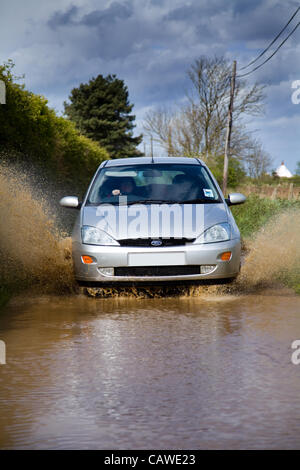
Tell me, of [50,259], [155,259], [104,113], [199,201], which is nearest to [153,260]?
[155,259]

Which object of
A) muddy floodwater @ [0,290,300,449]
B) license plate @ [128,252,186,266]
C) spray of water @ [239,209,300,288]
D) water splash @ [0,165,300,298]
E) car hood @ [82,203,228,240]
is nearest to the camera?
muddy floodwater @ [0,290,300,449]

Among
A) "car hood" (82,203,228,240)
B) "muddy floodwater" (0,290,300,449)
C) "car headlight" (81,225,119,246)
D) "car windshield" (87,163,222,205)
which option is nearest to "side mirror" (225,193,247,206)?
"car windshield" (87,163,222,205)

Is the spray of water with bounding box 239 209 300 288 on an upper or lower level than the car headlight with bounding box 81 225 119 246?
lower

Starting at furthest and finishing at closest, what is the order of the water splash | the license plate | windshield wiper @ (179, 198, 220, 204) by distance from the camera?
1. the water splash
2. windshield wiper @ (179, 198, 220, 204)
3. the license plate

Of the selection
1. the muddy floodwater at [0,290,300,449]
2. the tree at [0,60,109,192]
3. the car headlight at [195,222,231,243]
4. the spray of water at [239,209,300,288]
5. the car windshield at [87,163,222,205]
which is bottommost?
the muddy floodwater at [0,290,300,449]

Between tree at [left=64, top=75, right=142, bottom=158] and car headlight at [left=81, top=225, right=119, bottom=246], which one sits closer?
car headlight at [left=81, top=225, right=119, bottom=246]

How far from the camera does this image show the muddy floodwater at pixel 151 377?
3.71 metres

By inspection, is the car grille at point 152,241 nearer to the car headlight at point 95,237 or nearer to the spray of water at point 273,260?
the car headlight at point 95,237

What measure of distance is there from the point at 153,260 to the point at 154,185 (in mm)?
1568

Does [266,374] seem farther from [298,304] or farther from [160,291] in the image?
[160,291]

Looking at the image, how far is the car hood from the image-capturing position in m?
7.79

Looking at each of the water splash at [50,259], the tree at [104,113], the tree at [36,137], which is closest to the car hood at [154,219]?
the water splash at [50,259]

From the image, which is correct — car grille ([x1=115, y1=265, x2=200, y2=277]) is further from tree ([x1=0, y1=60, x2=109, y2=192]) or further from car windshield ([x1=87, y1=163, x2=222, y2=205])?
tree ([x1=0, y1=60, x2=109, y2=192])
